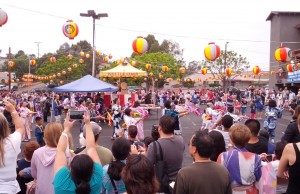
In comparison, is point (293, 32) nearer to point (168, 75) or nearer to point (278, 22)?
point (278, 22)

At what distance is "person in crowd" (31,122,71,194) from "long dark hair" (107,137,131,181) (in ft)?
1.70

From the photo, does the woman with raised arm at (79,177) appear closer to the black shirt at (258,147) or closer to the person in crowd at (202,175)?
the person in crowd at (202,175)

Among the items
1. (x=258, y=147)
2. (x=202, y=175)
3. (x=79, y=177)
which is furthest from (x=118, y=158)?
(x=258, y=147)

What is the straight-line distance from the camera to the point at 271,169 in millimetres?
3625

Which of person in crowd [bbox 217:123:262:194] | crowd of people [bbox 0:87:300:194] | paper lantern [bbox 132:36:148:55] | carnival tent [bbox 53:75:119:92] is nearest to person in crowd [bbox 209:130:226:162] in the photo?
crowd of people [bbox 0:87:300:194]

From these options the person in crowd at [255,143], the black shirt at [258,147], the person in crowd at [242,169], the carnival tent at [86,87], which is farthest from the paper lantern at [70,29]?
the person in crowd at [242,169]

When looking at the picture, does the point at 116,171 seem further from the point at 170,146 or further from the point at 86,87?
the point at 86,87

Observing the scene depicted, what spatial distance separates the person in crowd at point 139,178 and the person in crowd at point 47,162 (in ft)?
4.28

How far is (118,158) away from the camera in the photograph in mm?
3547

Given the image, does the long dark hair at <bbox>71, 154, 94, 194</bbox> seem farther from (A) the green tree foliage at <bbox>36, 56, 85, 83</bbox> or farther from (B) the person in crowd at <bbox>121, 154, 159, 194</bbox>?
(A) the green tree foliage at <bbox>36, 56, 85, 83</bbox>

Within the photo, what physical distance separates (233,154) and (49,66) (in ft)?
160

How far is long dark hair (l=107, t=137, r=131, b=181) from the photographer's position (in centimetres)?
340

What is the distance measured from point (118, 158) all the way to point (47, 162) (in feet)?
2.29

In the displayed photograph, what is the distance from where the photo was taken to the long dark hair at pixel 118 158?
3.40m
